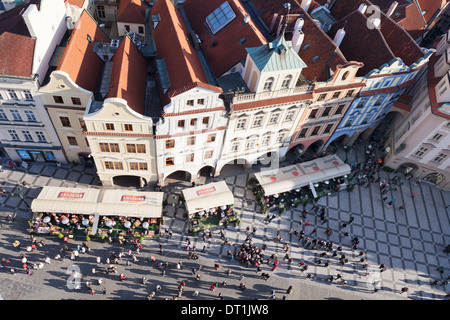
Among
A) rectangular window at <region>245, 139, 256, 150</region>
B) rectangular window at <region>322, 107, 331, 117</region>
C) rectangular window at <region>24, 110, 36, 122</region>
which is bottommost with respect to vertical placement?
rectangular window at <region>24, 110, 36, 122</region>

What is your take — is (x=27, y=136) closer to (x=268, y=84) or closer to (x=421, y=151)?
(x=268, y=84)

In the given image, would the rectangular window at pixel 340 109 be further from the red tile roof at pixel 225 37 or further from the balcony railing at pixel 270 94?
the red tile roof at pixel 225 37

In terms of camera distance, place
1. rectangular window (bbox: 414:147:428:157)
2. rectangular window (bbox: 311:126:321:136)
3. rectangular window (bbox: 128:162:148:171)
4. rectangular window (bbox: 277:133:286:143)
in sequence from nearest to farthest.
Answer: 1. rectangular window (bbox: 128:162:148:171)
2. rectangular window (bbox: 277:133:286:143)
3. rectangular window (bbox: 311:126:321:136)
4. rectangular window (bbox: 414:147:428:157)

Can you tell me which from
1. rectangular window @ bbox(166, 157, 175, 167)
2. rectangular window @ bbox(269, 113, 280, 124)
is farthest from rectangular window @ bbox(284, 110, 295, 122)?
rectangular window @ bbox(166, 157, 175, 167)

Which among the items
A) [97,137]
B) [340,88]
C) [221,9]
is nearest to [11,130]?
[97,137]

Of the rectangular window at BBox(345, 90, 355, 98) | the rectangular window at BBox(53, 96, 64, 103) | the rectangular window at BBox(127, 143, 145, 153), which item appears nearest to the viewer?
the rectangular window at BBox(53, 96, 64, 103)

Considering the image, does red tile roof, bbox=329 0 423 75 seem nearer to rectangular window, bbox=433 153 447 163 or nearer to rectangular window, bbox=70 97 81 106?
rectangular window, bbox=433 153 447 163

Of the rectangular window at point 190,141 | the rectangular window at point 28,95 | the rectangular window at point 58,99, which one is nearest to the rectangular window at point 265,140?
the rectangular window at point 190,141
